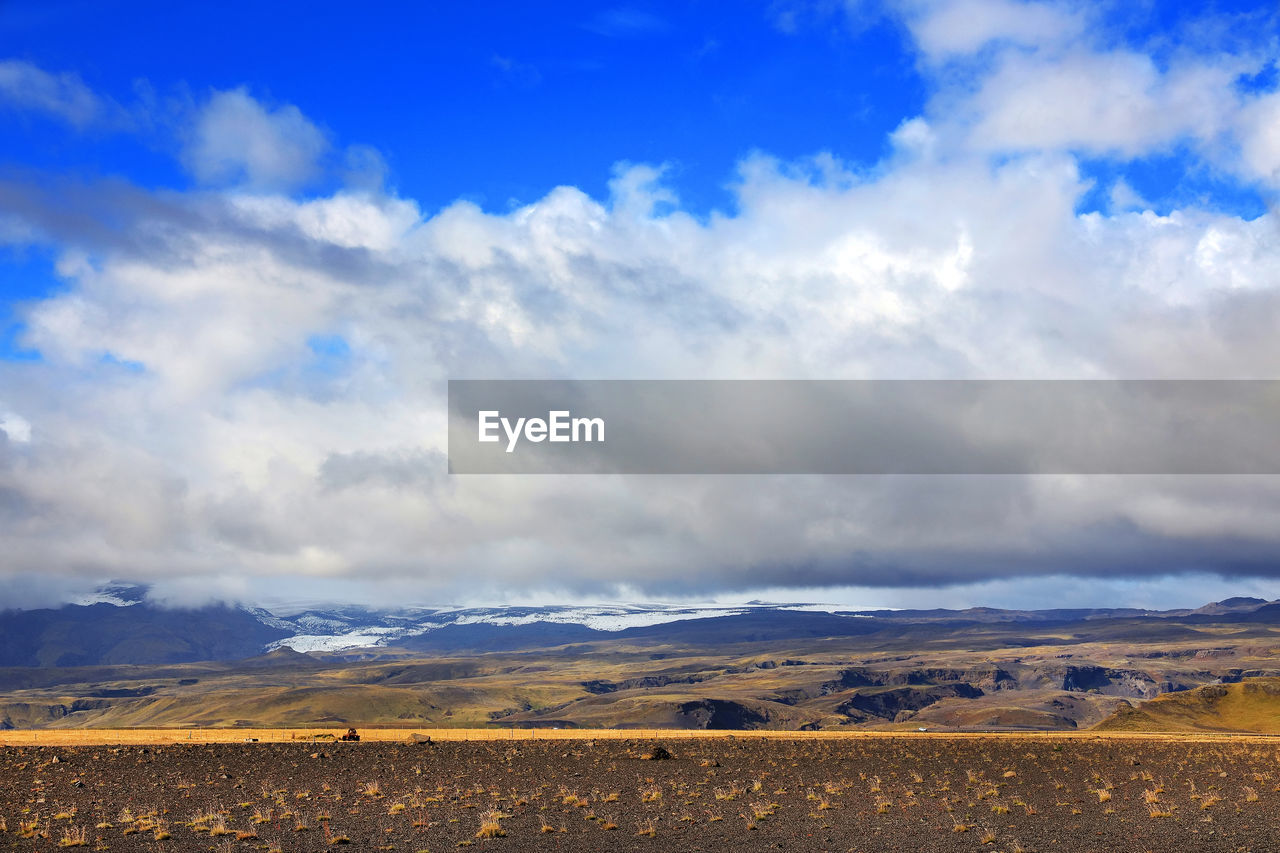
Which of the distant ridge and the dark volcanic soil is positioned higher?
the dark volcanic soil

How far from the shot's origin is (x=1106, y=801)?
1938 inches

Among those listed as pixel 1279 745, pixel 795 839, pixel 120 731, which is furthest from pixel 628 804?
pixel 120 731

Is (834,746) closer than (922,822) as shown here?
No

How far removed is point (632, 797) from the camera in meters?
47.6

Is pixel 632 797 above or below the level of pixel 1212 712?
above

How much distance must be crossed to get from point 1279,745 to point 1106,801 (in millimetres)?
39588

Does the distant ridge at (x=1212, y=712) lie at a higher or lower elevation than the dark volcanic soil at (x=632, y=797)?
lower

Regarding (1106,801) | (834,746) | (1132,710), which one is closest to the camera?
(1106,801)

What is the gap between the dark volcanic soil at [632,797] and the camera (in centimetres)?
3803

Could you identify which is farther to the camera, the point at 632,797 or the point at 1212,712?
the point at 1212,712

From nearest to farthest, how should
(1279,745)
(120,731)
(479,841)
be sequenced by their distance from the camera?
(479,841) → (1279,745) → (120,731)

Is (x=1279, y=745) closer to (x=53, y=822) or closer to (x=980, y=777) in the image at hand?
(x=980, y=777)

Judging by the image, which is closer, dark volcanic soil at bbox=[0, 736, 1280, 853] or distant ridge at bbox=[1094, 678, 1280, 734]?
dark volcanic soil at bbox=[0, 736, 1280, 853]

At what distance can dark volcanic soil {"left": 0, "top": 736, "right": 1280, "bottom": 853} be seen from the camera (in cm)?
3803
